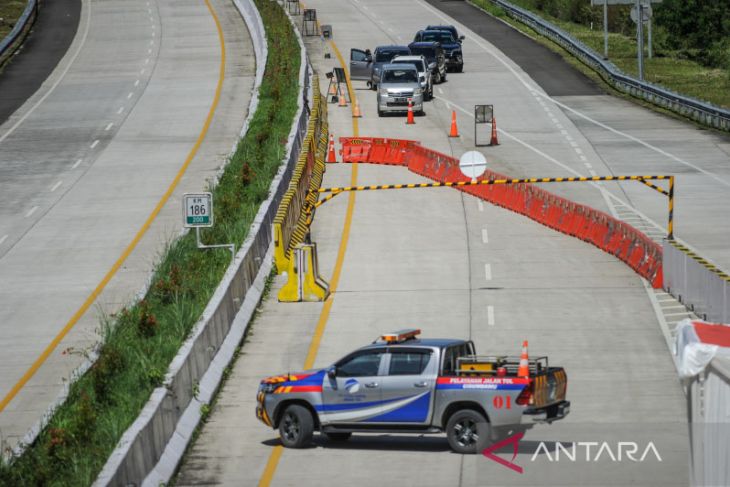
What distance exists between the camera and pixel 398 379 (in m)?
19.0

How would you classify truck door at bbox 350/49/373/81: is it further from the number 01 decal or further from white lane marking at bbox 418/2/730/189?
the number 01 decal

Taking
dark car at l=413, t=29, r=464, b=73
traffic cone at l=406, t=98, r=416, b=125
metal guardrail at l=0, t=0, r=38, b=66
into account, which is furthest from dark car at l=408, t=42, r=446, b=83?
metal guardrail at l=0, t=0, r=38, b=66

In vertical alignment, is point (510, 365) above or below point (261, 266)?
above

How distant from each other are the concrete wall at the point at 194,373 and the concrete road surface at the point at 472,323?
350 mm

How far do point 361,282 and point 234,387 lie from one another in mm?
8502

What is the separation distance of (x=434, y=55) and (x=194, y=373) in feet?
150

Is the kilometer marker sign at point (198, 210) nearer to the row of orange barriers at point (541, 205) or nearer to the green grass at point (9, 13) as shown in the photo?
the row of orange barriers at point (541, 205)

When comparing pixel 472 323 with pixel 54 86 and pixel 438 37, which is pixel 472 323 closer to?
pixel 54 86

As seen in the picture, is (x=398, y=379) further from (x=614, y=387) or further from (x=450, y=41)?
(x=450, y=41)

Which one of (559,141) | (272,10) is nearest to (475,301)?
(559,141)

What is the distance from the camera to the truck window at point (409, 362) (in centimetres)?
1900

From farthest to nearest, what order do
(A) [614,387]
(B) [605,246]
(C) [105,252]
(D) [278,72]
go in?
(D) [278,72], (C) [105,252], (B) [605,246], (A) [614,387]

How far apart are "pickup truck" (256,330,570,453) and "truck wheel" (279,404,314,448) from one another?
1 cm

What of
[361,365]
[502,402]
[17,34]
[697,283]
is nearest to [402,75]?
[17,34]
